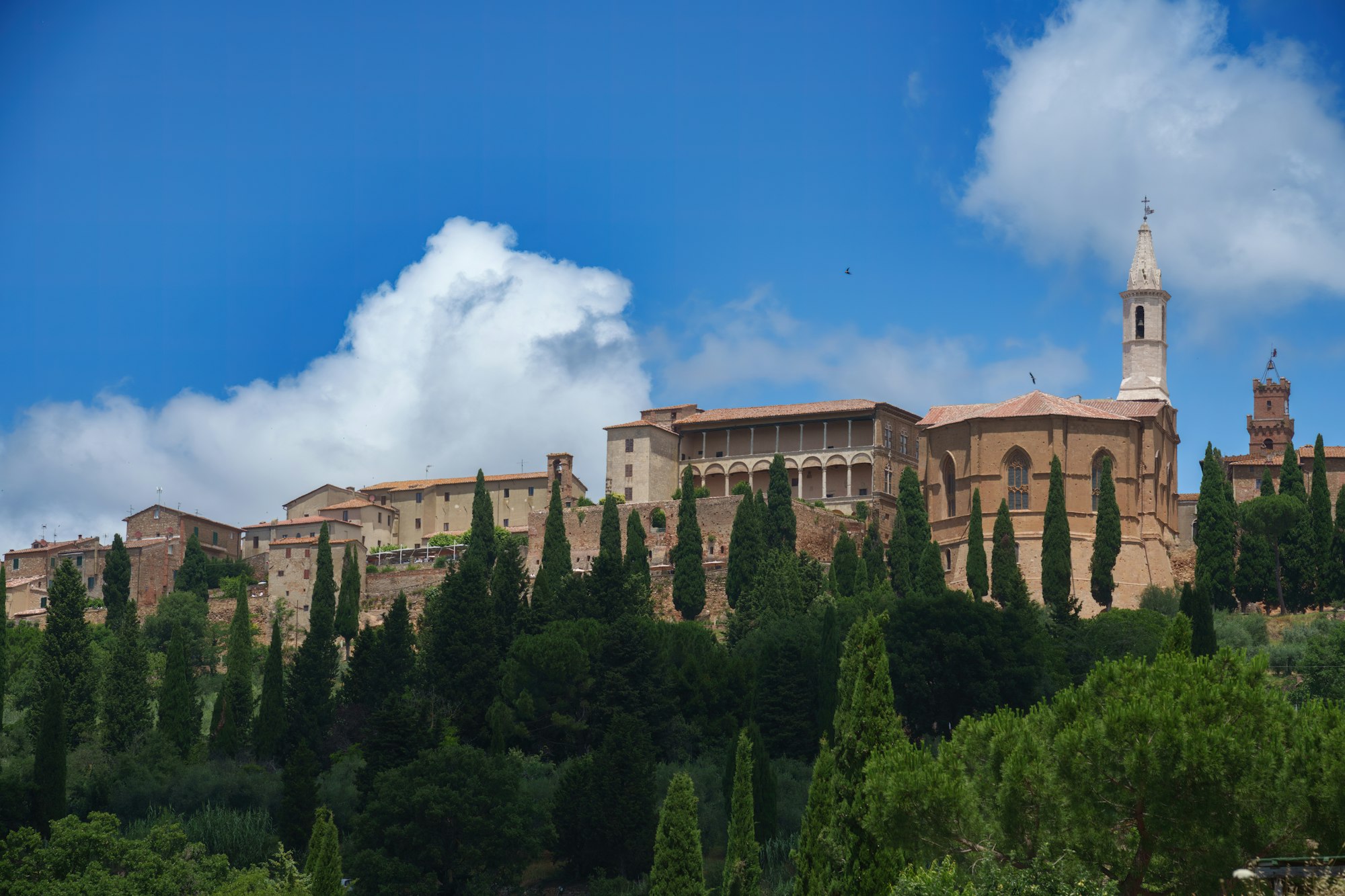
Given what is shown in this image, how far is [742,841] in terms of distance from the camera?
33.1m

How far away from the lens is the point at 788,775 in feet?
138

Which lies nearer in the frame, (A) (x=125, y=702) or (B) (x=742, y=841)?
(B) (x=742, y=841)

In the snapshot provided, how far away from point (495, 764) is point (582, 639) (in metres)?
11.2

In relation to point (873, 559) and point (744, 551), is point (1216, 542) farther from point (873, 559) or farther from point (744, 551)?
point (744, 551)

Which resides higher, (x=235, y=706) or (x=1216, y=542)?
(x=1216, y=542)

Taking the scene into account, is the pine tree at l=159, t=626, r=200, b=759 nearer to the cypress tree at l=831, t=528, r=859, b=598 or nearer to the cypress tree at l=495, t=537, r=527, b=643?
the cypress tree at l=495, t=537, r=527, b=643

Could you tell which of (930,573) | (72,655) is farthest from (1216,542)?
(72,655)

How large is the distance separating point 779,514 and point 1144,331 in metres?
20.3

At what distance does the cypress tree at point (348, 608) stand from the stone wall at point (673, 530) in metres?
7.00

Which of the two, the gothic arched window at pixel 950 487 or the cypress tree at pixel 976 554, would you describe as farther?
the gothic arched window at pixel 950 487

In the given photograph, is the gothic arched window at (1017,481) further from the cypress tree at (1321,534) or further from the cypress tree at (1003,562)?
the cypress tree at (1321,534)

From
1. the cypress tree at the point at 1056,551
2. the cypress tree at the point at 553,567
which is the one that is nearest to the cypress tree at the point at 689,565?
the cypress tree at the point at 553,567

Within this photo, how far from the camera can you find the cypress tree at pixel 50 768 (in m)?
38.6

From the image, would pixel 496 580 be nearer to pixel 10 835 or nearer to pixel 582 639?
pixel 582 639
